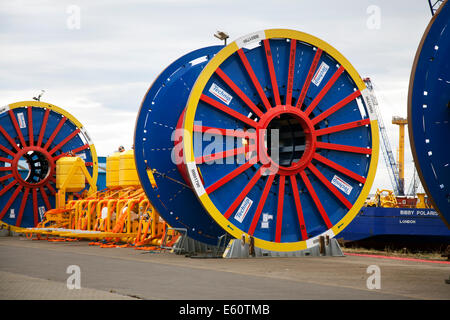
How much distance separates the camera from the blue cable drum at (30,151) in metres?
24.8

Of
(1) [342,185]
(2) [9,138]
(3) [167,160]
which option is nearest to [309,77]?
(1) [342,185]

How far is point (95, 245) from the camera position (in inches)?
744

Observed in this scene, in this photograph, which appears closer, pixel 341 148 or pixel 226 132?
pixel 226 132

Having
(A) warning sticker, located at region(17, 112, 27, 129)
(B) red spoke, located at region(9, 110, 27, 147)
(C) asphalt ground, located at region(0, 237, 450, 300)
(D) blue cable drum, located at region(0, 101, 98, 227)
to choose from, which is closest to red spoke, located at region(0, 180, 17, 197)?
(D) blue cable drum, located at region(0, 101, 98, 227)

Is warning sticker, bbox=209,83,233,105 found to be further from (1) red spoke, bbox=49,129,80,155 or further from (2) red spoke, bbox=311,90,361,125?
(1) red spoke, bbox=49,129,80,155

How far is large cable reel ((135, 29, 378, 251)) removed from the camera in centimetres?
1345

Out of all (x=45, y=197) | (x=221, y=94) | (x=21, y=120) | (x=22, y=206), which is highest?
(x=21, y=120)

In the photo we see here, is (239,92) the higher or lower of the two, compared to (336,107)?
higher

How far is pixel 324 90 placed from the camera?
47.9ft

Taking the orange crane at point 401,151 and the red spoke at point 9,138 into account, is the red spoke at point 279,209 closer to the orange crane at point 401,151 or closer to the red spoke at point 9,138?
the red spoke at point 9,138

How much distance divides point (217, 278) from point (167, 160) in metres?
6.19

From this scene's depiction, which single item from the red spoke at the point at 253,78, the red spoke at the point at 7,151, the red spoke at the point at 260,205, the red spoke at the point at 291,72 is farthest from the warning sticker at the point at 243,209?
the red spoke at the point at 7,151

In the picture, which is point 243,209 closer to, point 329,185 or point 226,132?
point 226,132
